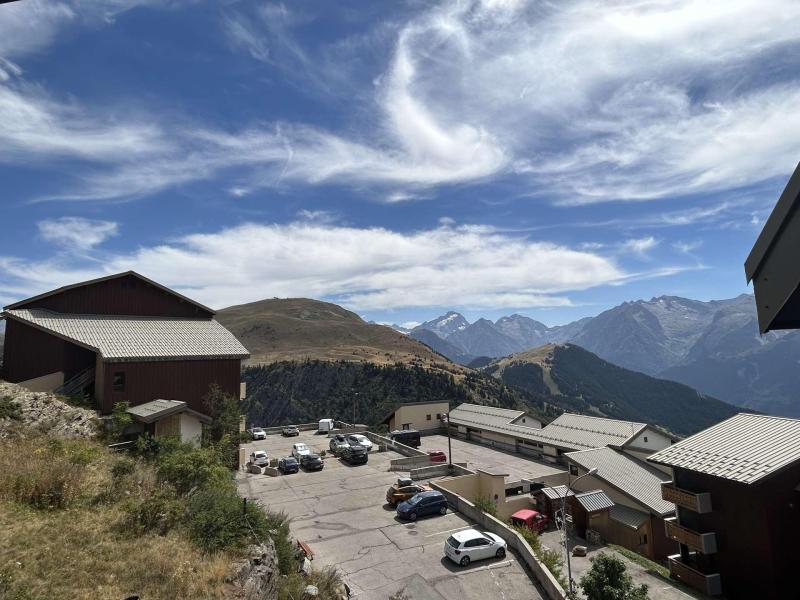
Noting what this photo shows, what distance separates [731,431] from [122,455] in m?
36.1

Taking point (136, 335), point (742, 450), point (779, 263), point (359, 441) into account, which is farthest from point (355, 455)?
point (779, 263)

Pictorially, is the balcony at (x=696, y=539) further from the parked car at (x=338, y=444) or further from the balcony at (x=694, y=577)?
the parked car at (x=338, y=444)

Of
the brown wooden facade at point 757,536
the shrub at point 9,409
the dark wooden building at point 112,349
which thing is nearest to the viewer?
the brown wooden facade at point 757,536

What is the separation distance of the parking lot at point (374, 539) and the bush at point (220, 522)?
5.62 meters

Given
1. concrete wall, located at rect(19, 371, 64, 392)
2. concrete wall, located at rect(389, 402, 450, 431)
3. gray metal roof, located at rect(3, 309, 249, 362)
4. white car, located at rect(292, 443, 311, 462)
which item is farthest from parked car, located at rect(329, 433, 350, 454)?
concrete wall, located at rect(19, 371, 64, 392)

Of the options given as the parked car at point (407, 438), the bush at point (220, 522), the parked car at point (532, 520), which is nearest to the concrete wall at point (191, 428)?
the bush at point (220, 522)

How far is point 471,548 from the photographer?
22.8 meters

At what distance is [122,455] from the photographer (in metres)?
24.4

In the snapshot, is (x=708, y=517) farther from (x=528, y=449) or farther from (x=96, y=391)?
(x=96, y=391)

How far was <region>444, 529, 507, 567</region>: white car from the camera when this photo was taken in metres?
22.6

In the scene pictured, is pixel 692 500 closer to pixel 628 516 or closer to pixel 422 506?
pixel 628 516

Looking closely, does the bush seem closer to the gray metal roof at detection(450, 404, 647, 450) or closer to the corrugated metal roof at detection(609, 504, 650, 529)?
the corrugated metal roof at detection(609, 504, 650, 529)

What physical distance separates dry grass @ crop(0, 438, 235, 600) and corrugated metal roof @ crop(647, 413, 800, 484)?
83.6ft

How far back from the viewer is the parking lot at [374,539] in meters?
20.6
